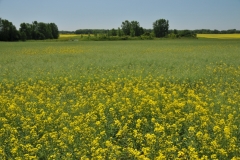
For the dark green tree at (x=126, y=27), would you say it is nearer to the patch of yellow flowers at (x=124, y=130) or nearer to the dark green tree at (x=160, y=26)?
the dark green tree at (x=160, y=26)

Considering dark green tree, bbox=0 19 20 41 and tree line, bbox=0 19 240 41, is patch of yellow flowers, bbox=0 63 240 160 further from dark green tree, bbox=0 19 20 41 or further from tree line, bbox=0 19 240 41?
dark green tree, bbox=0 19 20 41

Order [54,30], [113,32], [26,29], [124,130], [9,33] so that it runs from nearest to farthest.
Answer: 1. [124,130]
2. [9,33]
3. [26,29]
4. [113,32]
5. [54,30]

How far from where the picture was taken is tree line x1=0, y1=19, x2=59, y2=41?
8056 cm

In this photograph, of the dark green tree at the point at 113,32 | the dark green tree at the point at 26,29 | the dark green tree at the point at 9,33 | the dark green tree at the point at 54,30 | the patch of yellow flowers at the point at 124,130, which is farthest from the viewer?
the dark green tree at the point at 54,30

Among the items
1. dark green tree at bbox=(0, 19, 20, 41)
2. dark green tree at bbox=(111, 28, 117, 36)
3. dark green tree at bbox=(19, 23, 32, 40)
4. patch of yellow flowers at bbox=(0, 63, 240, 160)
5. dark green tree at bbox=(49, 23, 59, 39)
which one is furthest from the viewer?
dark green tree at bbox=(49, 23, 59, 39)

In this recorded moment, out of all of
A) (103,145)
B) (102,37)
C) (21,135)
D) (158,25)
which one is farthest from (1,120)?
(158,25)

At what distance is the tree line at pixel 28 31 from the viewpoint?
8056 centimetres

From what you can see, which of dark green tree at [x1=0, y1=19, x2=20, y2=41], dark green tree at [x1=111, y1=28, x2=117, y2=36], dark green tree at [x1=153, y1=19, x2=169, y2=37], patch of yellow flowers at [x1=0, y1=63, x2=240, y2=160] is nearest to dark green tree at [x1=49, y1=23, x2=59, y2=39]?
dark green tree at [x1=111, y1=28, x2=117, y2=36]

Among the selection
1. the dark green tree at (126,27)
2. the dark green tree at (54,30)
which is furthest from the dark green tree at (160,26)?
the dark green tree at (54,30)

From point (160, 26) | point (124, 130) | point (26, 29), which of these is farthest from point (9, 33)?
point (124, 130)

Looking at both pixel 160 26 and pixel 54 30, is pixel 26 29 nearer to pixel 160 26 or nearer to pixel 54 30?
pixel 54 30

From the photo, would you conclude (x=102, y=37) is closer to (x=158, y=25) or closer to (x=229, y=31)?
(x=158, y=25)

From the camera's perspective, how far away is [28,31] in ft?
295

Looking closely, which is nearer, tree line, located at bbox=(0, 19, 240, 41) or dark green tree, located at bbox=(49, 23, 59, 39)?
tree line, located at bbox=(0, 19, 240, 41)
